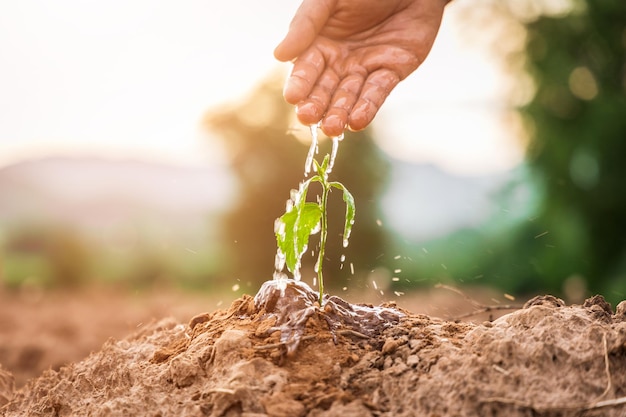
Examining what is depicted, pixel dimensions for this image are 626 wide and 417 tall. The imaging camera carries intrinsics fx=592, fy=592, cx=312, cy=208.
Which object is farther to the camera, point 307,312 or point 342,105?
point 342,105

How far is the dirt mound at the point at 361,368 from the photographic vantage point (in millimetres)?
1682

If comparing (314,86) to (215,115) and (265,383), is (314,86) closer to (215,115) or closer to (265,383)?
(265,383)

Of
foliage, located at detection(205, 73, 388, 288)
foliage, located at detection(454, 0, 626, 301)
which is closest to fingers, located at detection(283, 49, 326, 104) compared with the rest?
foliage, located at detection(205, 73, 388, 288)

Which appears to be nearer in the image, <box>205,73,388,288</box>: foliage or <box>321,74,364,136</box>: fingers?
<box>321,74,364,136</box>: fingers

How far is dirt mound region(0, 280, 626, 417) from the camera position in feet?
5.52

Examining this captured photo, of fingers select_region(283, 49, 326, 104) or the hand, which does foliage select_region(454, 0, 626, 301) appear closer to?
the hand

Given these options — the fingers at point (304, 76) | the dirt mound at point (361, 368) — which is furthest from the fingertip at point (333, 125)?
the dirt mound at point (361, 368)

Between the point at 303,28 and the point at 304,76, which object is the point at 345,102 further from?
the point at 303,28

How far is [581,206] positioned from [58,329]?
283 inches

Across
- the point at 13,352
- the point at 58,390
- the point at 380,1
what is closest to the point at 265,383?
the point at 58,390

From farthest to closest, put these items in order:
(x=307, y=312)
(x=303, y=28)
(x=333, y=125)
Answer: (x=303, y=28) < (x=333, y=125) < (x=307, y=312)

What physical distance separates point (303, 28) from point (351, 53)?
445mm

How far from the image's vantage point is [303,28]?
9.48ft

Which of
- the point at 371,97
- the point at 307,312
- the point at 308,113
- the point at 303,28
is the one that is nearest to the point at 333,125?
the point at 308,113
